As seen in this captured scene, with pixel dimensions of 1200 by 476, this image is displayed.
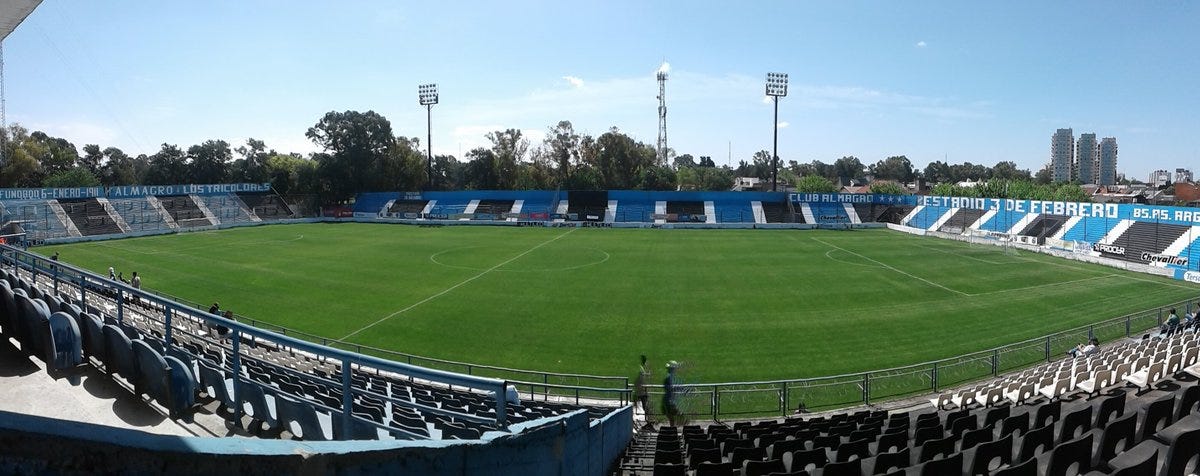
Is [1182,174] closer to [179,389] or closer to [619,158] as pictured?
[619,158]

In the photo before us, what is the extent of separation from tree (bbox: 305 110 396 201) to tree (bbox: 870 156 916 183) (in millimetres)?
150528

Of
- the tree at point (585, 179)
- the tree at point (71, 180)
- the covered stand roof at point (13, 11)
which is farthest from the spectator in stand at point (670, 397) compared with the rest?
the tree at point (71, 180)

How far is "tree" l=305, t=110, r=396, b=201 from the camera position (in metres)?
88.2

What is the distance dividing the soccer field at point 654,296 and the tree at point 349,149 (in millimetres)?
37620

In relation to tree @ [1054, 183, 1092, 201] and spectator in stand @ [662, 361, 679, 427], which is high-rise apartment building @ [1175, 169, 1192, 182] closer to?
tree @ [1054, 183, 1092, 201]

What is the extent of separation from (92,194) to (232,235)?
21241 millimetres

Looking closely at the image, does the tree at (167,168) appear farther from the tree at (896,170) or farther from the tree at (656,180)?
the tree at (896,170)

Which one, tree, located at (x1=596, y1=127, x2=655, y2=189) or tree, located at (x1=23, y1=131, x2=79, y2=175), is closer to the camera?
tree, located at (x1=23, y1=131, x2=79, y2=175)

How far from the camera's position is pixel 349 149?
90.1 m

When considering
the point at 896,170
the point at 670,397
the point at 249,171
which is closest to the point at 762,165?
the point at 896,170

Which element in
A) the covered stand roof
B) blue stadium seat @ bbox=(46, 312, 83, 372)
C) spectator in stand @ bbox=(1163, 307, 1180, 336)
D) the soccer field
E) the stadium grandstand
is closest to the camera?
the stadium grandstand

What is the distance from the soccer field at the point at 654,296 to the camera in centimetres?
2134

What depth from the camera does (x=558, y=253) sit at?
4531 cm

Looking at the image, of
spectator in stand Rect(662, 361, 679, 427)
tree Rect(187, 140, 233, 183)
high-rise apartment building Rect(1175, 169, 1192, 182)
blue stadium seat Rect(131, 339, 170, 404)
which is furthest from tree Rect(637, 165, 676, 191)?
high-rise apartment building Rect(1175, 169, 1192, 182)
